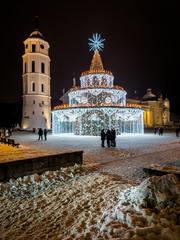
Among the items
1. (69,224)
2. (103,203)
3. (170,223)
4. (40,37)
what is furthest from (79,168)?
(40,37)

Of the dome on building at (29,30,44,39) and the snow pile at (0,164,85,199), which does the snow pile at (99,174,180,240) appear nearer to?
the snow pile at (0,164,85,199)

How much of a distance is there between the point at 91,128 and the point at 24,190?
80.4 feet

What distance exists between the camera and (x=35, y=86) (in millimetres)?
55719

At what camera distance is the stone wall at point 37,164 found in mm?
9109

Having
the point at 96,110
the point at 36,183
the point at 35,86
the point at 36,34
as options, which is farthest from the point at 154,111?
the point at 36,183

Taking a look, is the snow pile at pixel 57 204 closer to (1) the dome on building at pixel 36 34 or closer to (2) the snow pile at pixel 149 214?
(2) the snow pile at pixel 149 214

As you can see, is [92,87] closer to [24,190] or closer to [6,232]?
[24,190]

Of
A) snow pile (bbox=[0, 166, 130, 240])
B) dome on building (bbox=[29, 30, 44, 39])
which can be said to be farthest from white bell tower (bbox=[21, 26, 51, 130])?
snow pile (bbox=[0, 166, 130, 240])

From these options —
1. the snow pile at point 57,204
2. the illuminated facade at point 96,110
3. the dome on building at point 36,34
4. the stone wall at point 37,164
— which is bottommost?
the snow pile at point 57,204

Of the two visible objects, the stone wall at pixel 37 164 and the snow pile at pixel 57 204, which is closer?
the snow pile at pixel 57 204

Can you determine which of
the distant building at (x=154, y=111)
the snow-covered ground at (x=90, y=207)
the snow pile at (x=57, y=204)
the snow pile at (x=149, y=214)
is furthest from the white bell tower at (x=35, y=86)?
the snow pile at (x=149, y=214)

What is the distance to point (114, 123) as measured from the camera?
33219 millimetres

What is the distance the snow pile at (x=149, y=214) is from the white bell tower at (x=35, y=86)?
50089mm

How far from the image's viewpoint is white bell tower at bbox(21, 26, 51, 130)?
55.1m
